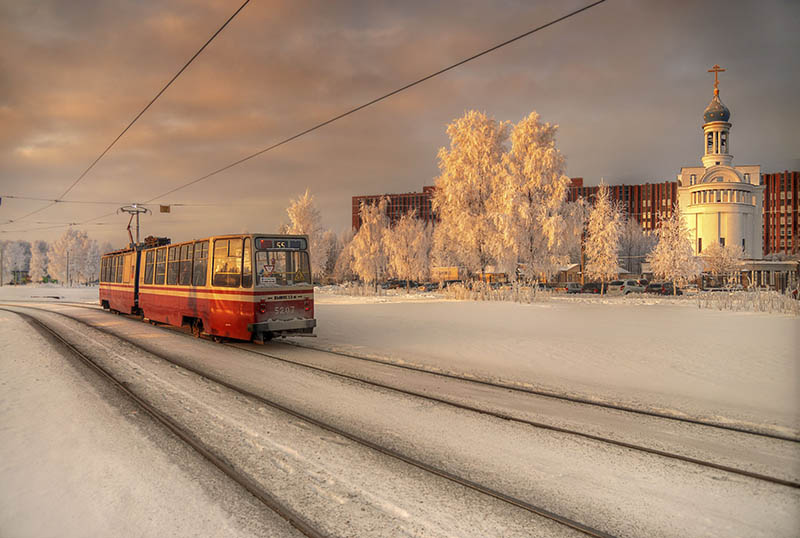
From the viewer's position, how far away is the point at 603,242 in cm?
4853

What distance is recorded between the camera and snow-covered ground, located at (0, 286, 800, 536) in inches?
184

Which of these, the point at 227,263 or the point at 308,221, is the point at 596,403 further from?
the point at 308,221

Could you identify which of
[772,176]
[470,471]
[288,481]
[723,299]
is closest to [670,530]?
[470,471]

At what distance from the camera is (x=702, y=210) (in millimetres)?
76562

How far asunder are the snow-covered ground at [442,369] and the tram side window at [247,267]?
120 inches

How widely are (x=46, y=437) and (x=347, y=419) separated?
13.2 ft

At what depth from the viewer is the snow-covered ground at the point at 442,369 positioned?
4.67 meters

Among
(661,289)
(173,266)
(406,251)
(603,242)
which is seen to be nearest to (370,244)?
(406,251)

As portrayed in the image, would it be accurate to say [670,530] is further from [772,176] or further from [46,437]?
[772,176]

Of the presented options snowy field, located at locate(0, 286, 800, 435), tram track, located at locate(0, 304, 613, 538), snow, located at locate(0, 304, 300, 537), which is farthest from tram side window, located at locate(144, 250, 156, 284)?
snow, located at locate(0, 304, 300, 537)

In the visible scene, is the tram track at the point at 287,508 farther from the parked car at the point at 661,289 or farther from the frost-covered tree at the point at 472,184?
the parked car at the point at 661,289

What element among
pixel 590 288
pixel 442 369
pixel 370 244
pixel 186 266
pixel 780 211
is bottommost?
pixel 442 369

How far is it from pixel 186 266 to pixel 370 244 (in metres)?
41.8

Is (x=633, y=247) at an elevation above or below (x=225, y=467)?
above
